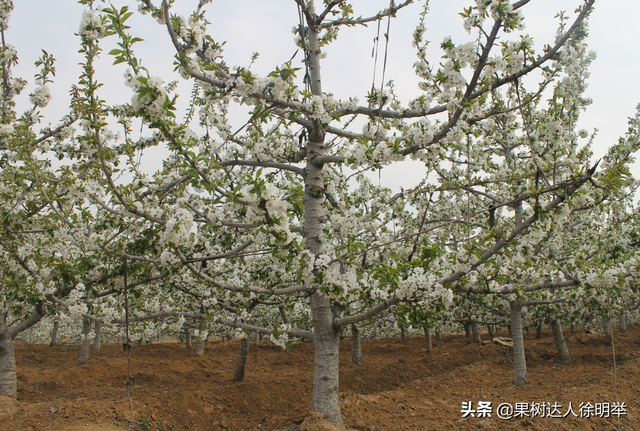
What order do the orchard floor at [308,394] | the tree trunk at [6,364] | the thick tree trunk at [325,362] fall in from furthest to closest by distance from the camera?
1. the tree trunk at [6,364]
2. the orchard floor at [308,394]
3. the thick tree trunk at [325,362]

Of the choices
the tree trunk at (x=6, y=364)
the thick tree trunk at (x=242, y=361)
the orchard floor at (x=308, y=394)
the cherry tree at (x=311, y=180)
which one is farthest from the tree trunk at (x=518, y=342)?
the tree trunk at (x=6, y=364)

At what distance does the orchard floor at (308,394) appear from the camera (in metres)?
5.72

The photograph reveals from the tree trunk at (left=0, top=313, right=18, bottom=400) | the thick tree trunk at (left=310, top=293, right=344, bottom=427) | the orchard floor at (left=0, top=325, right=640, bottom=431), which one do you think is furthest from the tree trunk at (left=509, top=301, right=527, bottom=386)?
the tree trunk at (left=0, top=313, right=18, bottom=400)

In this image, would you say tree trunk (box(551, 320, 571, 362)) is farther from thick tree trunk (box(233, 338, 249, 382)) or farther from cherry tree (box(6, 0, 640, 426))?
thick tree trunk (box(233, 338, 249, 382))

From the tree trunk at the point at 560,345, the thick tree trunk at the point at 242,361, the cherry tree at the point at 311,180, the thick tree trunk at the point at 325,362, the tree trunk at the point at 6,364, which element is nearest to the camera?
the cherry tree at the point at 311,180

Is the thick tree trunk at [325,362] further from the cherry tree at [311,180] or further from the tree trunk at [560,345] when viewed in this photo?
the tree trunk at [560,345]

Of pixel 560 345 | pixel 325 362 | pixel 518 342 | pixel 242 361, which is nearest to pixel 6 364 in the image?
pixel 242 361

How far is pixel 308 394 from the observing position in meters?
8.85

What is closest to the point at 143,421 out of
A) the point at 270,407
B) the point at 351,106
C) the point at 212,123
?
the point at 270,407

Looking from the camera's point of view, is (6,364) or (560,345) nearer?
(6,364)

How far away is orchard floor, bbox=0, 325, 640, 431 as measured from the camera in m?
5.72

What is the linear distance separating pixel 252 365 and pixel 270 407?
19.5 feet

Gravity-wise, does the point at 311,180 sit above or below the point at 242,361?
above

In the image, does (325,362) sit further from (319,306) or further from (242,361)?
(242,361)
